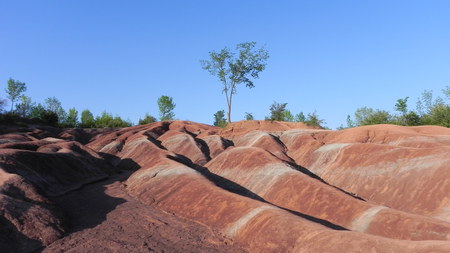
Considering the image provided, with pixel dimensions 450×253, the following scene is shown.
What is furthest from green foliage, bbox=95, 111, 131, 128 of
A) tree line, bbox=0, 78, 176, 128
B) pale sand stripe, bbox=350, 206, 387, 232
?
pale sand stripe, bbox=350, 206, 387, 232

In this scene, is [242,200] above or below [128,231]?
above

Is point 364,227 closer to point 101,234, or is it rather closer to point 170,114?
point 101,234

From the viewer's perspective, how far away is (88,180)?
2833 cm

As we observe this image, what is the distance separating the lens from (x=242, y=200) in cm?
1759

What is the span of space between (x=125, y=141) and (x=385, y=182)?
33510 millimetres

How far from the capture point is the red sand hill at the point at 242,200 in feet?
44.8

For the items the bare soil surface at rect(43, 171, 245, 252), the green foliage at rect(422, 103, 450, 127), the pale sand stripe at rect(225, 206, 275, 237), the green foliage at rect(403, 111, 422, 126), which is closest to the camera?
the bare soil surface at rect(43, 171, 245, 252)

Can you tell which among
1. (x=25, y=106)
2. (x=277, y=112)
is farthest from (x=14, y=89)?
(x=277, y=112)

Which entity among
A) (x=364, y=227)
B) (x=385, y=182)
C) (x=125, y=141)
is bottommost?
(x=364, y=227)

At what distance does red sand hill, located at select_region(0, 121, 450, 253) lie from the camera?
13641 mm

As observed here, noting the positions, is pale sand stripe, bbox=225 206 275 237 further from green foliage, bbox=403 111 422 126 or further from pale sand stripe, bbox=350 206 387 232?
green foliage, bbox=403 111 422 126

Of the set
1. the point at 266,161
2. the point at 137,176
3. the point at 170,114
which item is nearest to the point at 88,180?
the point at 137,176

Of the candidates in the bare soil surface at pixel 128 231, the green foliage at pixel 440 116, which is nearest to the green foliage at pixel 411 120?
the green foliage at pixel 440 116

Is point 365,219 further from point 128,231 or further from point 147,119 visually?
point 147,119
